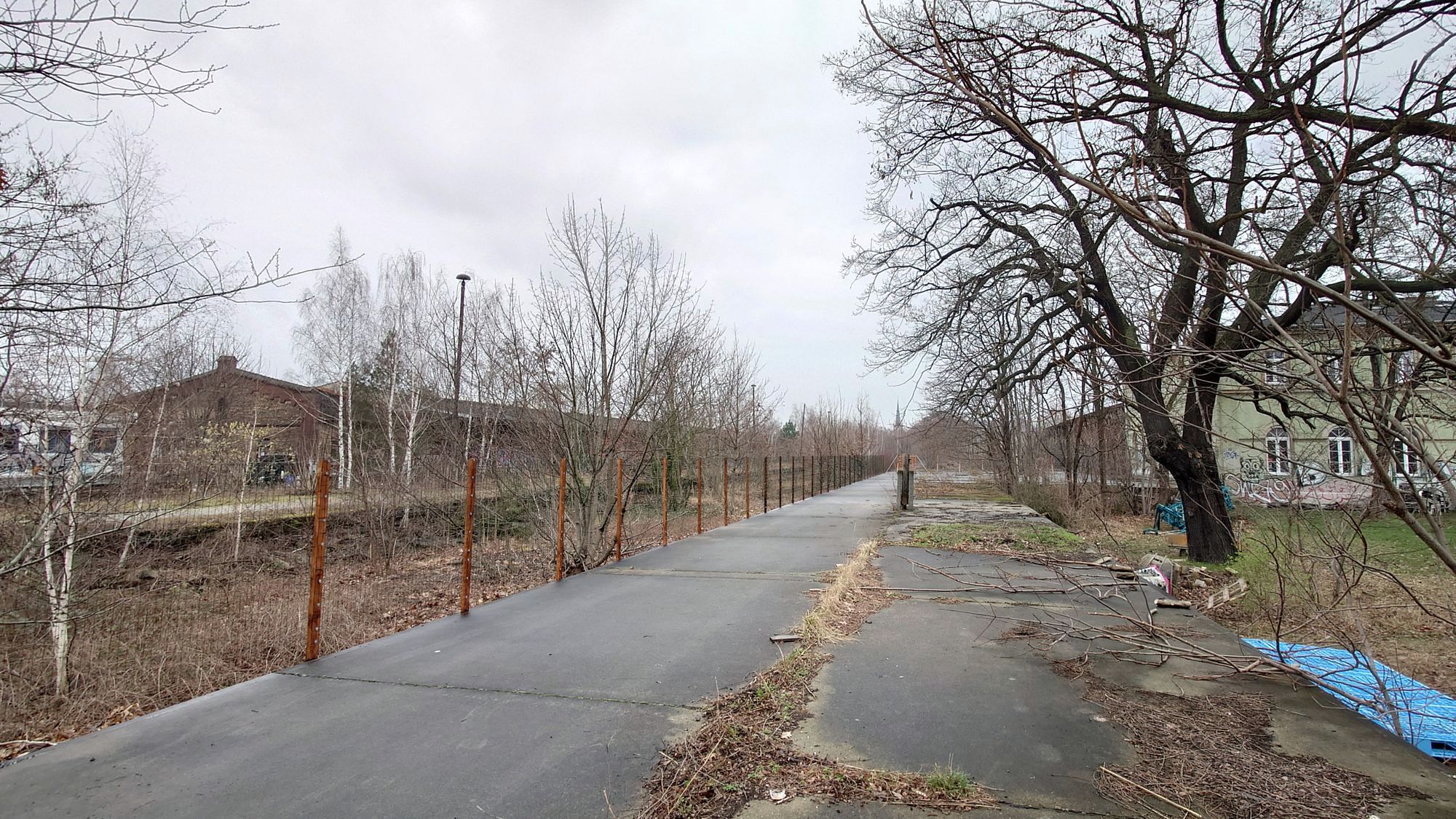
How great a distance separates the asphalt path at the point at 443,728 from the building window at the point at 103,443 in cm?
434

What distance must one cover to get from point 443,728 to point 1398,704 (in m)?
4.87

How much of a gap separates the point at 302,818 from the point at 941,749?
8.41ft

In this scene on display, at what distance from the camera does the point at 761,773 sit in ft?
9.20

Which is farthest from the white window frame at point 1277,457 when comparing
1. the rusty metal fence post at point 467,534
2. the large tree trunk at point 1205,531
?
the large tree trunk at point 1205,531

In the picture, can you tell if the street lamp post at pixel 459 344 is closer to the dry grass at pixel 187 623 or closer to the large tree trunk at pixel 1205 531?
the dry grass at pixel 187 623

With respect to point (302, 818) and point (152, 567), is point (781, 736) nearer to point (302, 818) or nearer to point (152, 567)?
point (302, 818)

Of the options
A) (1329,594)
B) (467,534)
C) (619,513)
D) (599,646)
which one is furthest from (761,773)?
(1329,594)

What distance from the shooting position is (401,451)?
1791cm

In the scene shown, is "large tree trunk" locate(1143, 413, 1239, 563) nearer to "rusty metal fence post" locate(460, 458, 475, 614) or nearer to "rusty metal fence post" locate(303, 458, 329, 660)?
"rusty metal fence post" locate(460, 458, 475, 614)

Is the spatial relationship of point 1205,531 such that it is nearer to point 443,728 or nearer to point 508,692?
point 508,692

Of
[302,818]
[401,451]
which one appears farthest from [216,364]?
[302,818]

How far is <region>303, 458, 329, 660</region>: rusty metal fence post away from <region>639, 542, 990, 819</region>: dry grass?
2650 millimetres

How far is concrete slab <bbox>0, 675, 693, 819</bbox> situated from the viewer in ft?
8.32

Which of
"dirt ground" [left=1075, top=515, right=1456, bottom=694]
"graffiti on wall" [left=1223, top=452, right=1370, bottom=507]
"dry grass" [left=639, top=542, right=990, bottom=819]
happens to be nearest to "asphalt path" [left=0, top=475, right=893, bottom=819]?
"dry grass" [left=639, top=542, right=990, bottom=819]
